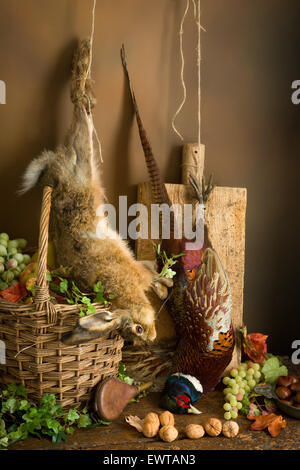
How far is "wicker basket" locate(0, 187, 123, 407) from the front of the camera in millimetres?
1082

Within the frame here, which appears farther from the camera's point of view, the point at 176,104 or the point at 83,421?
the point at 176,104

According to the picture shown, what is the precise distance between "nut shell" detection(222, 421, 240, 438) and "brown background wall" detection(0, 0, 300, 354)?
0.66 m

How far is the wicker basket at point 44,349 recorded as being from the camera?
42.6 inches

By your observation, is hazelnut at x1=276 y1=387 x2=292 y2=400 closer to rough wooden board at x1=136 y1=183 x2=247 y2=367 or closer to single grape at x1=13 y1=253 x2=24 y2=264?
rough wooden board at x1=136 y1=183 x2=247 y2=367

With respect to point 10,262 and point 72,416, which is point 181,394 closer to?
point 72,416

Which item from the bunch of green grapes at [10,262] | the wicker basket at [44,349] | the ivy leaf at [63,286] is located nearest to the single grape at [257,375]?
the wicker basket at [44,349]

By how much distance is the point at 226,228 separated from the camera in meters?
1.58

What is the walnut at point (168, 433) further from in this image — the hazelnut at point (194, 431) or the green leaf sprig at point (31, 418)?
the green leaf sprig at point (31, 418)

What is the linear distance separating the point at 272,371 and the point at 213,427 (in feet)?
1.27

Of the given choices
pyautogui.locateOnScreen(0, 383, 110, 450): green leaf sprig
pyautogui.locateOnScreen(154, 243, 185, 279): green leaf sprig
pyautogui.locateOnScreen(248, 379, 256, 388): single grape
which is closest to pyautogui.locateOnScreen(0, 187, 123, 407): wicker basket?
pyautogui.locateOnScreen(0, 383, 110, 450): green leaf sprig

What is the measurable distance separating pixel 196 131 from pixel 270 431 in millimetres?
1164

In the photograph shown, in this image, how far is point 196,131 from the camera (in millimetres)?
1670

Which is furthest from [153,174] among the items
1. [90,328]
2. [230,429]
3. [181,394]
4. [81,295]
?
[230,429]
